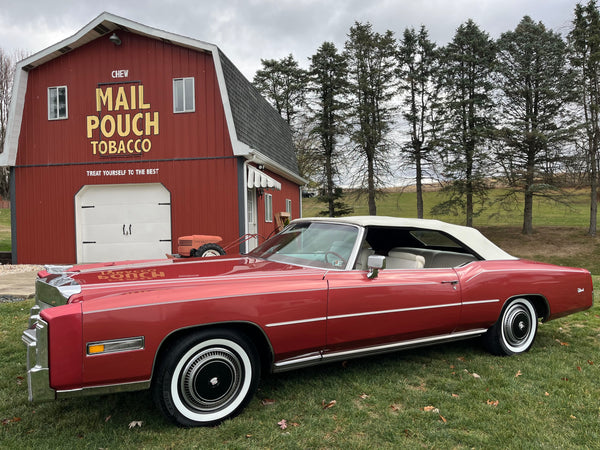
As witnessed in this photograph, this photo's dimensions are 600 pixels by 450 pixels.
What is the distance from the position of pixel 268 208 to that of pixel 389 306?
1145cm

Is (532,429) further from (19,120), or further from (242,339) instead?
(19,120)

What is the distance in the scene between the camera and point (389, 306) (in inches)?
128

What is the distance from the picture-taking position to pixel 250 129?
40.6 feet

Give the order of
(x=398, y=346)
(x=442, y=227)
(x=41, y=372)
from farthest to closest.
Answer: (x=442, y=227)
(x=398, y=346)
(x=41, y=372)

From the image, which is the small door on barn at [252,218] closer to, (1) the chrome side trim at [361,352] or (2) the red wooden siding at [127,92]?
(2) the red wooden siding at [127,92]

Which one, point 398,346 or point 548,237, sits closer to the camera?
point 398,346

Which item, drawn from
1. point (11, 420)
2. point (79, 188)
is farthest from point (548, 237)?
point (11, 420)

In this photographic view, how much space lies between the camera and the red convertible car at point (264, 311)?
7.70 ft

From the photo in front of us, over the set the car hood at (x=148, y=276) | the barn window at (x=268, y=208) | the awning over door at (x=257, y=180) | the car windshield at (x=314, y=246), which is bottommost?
the car hood at (x=148, y=276)

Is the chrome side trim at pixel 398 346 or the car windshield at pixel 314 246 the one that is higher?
the car windshield at pixel 314 246

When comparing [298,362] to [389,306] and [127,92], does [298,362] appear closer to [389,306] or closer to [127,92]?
[389,306]

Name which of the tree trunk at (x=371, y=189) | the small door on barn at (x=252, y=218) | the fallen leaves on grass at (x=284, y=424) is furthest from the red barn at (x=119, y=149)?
the tree trunk at (x=371, y=189)

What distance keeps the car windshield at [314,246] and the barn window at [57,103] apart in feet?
34.2

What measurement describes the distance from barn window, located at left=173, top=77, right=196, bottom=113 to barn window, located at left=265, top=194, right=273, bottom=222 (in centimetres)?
414
